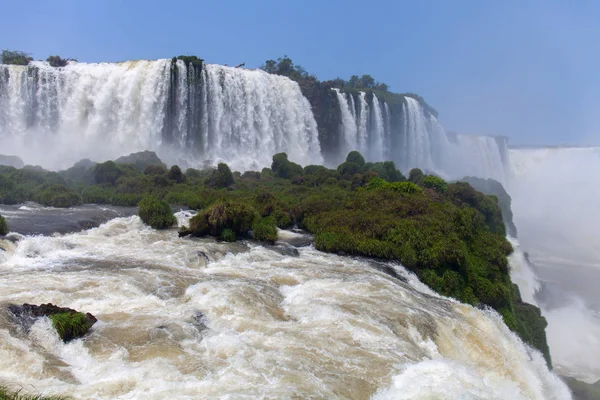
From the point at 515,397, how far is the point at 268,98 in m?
34.7

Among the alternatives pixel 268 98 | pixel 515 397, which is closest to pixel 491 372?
pixel 515 397

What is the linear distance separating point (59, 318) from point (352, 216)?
1149 cm

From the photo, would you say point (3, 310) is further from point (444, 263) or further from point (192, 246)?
point (444, 263)

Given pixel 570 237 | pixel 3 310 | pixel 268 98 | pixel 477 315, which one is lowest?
pixel 570 237

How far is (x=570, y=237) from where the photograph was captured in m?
41.5

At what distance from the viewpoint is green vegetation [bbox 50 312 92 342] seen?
6504 mm

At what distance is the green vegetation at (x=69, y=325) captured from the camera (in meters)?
6.50

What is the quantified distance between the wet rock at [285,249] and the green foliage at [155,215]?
3963mm

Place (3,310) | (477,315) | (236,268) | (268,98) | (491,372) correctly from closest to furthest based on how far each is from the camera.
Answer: (3,310) → (491,372) → (477,315) → (236,268) → (268,98)

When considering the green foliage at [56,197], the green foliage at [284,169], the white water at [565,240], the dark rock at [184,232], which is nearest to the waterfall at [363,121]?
the white water at [565,240]

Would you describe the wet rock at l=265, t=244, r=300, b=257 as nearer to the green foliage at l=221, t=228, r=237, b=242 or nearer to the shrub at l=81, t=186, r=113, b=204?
the green foliage at l=221, t=228, r=237, b=242

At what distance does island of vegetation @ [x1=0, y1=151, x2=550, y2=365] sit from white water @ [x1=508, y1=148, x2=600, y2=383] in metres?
4.67

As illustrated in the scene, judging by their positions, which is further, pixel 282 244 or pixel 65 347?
pixel 282 244

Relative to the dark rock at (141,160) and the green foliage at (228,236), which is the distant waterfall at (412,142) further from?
the green foliage at (228,236)
